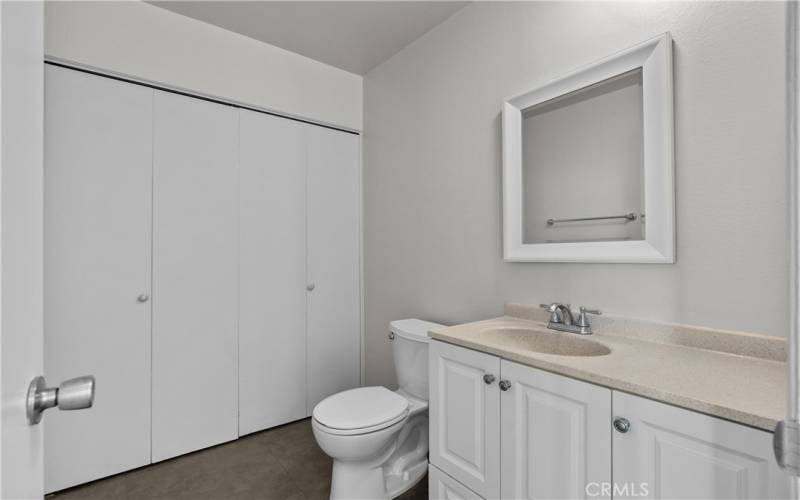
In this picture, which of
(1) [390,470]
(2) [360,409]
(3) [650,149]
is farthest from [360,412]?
(3) [650,149]

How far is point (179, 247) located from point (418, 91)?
5.43 ft

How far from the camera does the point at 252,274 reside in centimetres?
238

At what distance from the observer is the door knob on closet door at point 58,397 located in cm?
49

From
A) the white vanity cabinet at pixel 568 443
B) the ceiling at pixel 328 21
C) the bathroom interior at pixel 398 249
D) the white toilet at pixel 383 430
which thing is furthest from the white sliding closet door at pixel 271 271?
the white vanity cabinet at pixel 568 443

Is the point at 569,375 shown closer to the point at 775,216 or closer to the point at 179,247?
the point at 775,216

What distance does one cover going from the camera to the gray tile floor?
5.94 ft

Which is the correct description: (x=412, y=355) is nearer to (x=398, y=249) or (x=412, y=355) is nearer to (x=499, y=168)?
(x=398, y=249)

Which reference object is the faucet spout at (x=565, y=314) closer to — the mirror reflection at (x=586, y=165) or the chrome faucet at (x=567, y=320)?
the chrome faucet at (x=567, y=320)

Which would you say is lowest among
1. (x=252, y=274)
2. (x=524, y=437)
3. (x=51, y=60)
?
(x=524, y=437)

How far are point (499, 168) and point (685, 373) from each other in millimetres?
1152

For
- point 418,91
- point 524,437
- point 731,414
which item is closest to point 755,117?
point 731,414

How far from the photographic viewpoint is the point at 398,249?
8.23 feet

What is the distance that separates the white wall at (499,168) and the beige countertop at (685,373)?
118mm

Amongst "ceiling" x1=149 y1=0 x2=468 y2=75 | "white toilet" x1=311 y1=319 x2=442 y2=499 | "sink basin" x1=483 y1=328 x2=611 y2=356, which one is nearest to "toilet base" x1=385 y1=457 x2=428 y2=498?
"white toilet" x1=311 y1=319 x2=442 y2=499
